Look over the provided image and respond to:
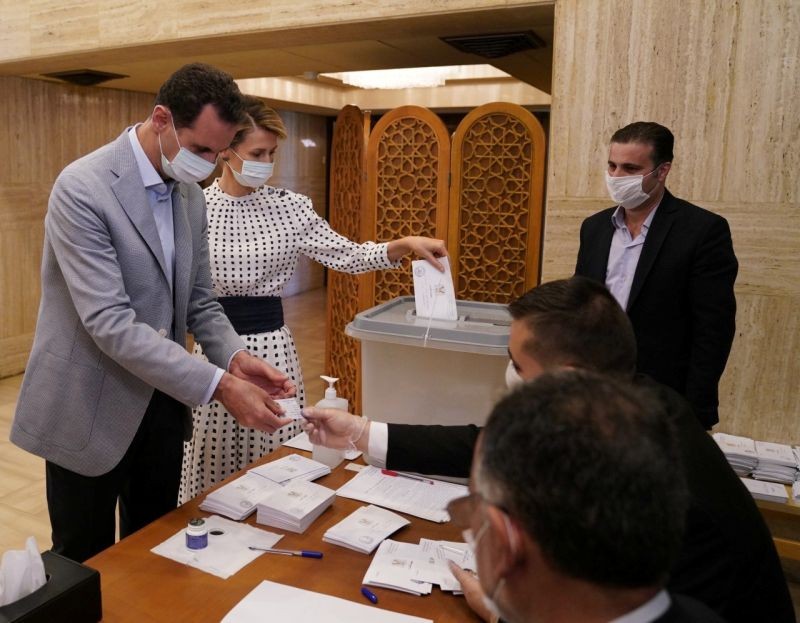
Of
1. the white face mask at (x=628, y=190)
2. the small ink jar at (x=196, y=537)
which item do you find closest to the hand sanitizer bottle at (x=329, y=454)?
the small ink jar at (x=196, y=537)

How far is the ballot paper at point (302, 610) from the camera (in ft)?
3.90

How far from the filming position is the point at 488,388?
6.51 feet

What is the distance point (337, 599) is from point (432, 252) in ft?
3.89

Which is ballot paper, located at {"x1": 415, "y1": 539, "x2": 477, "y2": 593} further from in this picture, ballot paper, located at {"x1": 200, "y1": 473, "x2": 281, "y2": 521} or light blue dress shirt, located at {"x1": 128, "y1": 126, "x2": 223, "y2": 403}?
light blue dress shirt, located at {"x1": 128, "y1": 126, "x2": 223, "y2": 403}

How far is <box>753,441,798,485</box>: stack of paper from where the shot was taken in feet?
8.39

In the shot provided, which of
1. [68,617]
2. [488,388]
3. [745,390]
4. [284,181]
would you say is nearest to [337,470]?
[488,388]

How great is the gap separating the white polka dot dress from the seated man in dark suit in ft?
5.33

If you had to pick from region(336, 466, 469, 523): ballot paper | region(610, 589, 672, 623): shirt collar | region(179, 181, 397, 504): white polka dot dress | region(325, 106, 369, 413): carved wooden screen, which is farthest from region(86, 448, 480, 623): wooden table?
region(325, 106, 369, 413): carved wooden screen

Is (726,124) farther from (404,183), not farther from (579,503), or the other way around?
(579,503)

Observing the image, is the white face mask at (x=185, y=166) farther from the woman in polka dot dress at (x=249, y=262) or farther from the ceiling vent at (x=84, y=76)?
the ceiling vent at (x=84, y=76)

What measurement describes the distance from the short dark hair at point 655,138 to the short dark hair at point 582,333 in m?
1.35

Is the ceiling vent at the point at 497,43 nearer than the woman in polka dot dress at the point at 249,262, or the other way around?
the woman in polka dot dress at the point at 249,262

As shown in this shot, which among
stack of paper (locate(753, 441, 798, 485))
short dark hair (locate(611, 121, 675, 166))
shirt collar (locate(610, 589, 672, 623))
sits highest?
short dark hair (locate(611, 121, 675, 166))

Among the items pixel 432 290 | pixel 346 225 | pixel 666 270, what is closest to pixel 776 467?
pixel 666 270
